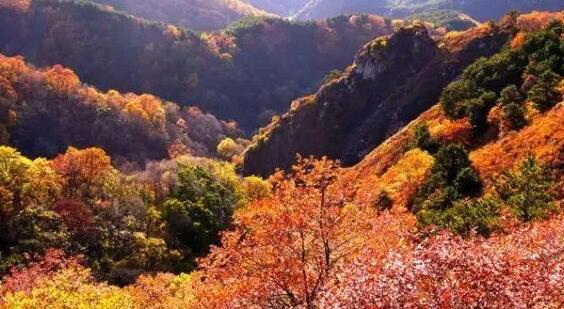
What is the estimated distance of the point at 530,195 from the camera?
4562 cm

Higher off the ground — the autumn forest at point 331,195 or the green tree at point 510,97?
the green tree at point 510,97

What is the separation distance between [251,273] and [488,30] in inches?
4201

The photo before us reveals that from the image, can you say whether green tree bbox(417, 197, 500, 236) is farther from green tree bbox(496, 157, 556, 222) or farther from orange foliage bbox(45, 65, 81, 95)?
orange foliage bbox(45, 65, 81, 95)

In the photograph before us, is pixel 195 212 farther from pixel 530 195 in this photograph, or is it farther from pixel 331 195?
pixel 331 195

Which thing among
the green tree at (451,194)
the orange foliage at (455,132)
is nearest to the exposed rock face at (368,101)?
the orange foliage at (455,132)

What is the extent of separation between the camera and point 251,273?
3600cm

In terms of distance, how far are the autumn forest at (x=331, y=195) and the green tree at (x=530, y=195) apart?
0.56 ft

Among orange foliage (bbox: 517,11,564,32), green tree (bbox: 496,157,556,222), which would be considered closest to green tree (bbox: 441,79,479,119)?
green tree (bbox: 496,157,556,222)

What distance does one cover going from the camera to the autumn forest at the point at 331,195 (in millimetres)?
23594

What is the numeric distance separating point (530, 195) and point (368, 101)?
92467mm

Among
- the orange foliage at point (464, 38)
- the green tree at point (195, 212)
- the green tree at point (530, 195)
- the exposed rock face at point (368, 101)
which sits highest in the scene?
the orange foliage at point (464, 38)

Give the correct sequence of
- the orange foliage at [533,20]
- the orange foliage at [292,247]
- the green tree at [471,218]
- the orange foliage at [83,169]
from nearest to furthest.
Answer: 1. the orange foliage at [292,247]
2. the green tree at [471,218]
3. the orange foliage at [83,169]
4. the orange foliage at [533,20]

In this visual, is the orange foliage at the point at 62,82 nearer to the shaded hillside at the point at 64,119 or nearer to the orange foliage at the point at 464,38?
the shaded hillside at the point at 64,119

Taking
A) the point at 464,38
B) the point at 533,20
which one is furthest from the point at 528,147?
the point at 533,20
